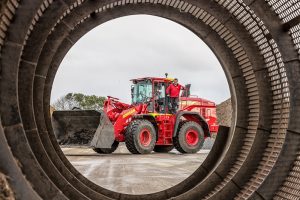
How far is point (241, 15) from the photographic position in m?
3.92

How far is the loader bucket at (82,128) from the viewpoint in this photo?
12.7 meters

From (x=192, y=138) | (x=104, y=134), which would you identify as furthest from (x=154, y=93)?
(x=104, y=134)

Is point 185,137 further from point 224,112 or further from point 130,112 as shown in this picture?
point 224,112

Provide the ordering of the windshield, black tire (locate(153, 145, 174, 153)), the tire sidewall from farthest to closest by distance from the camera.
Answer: black tire (locate(153, 145, 174, 153))
the windshield
the tire sidewall

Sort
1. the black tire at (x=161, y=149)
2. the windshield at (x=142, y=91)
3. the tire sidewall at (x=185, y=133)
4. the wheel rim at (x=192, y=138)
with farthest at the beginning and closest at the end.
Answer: the black tire at (x=161, y=149) < the windshield at (x=142, y=91) < the wheel rim at (x=192, y=138) < the tire sidewall at (x=185, y=133)

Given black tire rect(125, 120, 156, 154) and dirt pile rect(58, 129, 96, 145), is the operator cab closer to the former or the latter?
black tire rect(125, 120, 156, 154)

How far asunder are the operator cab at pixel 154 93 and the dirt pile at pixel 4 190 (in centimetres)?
1309

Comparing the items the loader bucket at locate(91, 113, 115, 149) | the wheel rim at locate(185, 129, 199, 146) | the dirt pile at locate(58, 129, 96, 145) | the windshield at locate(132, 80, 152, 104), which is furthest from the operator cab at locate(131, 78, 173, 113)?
the dirt pile at locate(58, 129, 96, 145)

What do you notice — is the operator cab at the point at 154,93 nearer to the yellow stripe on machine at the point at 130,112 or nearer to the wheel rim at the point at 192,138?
the yellow stripe on machine at the point at 130,112

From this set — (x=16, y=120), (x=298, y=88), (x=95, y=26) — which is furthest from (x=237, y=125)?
(x=16, y=120)

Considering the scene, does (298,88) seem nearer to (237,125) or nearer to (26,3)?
(237,125)

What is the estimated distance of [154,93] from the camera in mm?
15305

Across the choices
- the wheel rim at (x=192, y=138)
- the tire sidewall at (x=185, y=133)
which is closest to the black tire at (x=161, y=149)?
the wheel rim at (x=192, y=138)

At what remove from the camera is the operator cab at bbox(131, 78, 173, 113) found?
15180 millimetres
